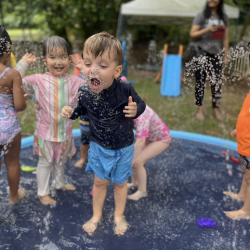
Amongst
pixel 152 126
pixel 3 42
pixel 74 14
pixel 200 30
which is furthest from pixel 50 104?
pixel 74 14

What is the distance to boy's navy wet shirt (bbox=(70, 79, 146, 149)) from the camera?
6.64ft

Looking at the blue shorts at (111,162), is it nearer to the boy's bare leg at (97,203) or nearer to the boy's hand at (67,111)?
the boy's bare leg at (97,203)

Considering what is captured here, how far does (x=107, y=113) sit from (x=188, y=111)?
3995 millimetres

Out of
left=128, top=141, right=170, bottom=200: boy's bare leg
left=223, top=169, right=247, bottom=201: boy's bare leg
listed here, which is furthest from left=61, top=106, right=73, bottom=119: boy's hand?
left=223, top=169, right=247, bottom=201: boy's bare leg

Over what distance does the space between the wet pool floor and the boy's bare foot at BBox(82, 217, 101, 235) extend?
4 centimetres

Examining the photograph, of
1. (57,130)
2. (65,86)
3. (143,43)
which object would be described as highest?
(65,86)

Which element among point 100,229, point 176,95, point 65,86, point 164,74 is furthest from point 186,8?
point 100,229

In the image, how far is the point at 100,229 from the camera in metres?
2.32

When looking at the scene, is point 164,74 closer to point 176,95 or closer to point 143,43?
point 176,95

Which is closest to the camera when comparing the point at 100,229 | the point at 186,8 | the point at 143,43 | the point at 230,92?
the point at 100,229

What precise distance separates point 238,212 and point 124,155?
1.15m

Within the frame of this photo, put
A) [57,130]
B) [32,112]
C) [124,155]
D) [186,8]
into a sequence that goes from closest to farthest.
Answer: [124,155]
[57,130]
[32,112]
[186,8]

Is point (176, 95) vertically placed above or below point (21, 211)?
below

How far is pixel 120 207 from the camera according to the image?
2.35 meters
